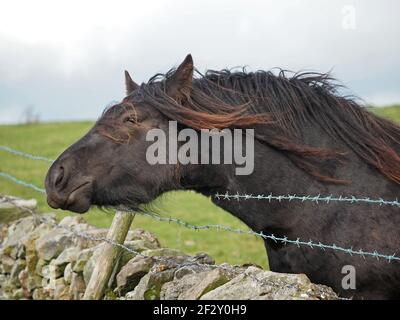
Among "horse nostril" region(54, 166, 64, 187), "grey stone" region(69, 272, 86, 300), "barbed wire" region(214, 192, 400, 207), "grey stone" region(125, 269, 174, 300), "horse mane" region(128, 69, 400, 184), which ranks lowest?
"grey stone" region(69, 272, 86, 300)

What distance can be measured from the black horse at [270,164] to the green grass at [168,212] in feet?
1.59

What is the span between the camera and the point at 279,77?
17.2 feet

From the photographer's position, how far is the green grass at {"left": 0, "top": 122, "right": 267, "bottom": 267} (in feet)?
37.9

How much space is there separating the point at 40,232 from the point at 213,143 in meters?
3.76

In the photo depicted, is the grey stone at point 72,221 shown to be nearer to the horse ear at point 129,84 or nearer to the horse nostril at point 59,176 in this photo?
the horse ear at point 129,84

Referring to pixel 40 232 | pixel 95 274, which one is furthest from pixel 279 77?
pixel 40 232

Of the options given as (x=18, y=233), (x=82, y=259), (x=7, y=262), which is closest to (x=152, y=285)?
Result: (x=82, y=259)

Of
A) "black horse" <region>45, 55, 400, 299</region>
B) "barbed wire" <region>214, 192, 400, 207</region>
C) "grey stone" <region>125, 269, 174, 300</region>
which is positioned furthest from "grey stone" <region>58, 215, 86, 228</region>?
"barbed wire" <region>214, 192, 400, 207</region>

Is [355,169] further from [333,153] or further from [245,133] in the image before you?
[245,133]

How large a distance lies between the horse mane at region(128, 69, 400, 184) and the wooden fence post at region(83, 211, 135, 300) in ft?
4.68

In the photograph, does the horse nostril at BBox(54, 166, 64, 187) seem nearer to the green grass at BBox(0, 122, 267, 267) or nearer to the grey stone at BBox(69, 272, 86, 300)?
the green grass at BBox(0, 122, 267, 267)

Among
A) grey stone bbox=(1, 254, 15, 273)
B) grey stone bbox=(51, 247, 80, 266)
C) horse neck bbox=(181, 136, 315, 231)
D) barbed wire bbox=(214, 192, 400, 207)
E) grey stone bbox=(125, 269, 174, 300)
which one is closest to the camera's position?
barbed wire bbox=(214, 192, 400, 207)

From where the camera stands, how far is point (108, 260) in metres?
6.04

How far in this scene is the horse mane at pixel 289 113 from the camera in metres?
4.91
